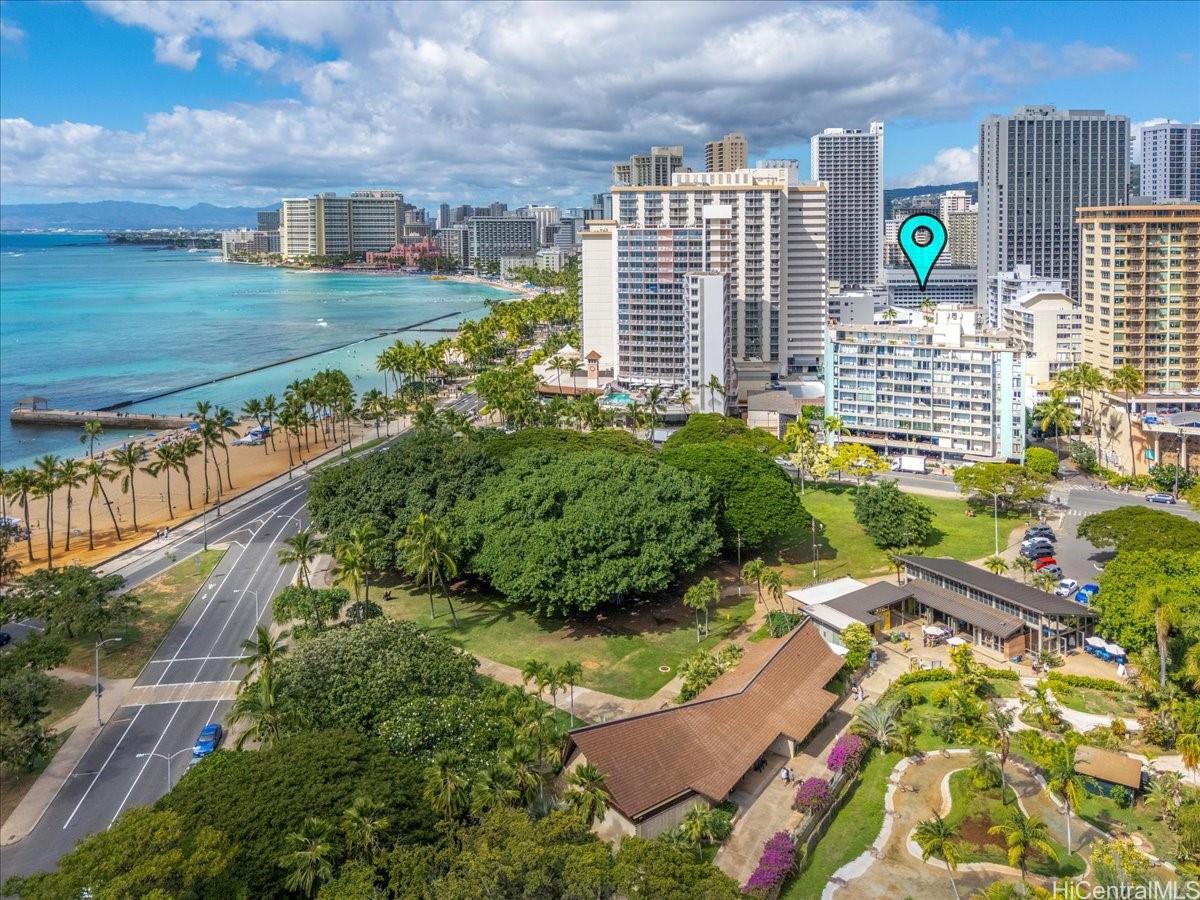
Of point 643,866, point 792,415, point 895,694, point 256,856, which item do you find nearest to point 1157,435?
point 792,415

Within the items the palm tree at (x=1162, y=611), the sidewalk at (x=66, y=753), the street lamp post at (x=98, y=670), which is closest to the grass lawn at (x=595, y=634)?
the street lamp post at (x=98, y=670)

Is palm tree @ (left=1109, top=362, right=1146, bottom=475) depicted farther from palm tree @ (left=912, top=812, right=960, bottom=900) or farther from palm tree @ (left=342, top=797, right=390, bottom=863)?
palm tree @ (left=342, top=797, right=390, bottom=863)

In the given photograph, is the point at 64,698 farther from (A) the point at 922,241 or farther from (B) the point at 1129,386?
(B) the point at 1129,386

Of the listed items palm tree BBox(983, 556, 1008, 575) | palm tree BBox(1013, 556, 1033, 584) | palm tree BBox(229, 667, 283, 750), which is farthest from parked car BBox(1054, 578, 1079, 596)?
palm tree BBox(229, 667, 283, 750)

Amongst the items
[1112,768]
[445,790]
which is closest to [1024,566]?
[1112,768]

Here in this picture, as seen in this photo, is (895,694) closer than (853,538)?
Yes

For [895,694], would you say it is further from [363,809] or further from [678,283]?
[678,283]

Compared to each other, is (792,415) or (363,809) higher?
(792,415)

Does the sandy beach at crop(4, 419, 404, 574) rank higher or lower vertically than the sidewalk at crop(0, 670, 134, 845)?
higher
